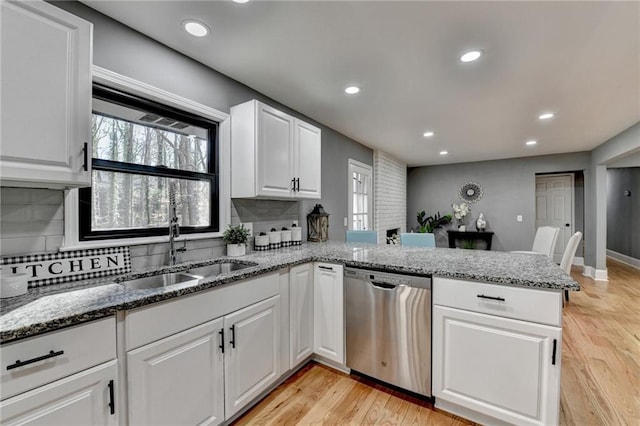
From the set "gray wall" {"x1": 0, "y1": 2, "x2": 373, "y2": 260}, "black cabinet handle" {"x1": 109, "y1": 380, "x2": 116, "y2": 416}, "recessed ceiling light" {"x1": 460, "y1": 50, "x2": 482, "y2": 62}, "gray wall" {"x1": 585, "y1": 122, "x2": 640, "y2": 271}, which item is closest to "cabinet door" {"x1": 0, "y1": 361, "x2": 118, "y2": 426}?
"black cabinet handle" {"x1": 109, "y1": 380, "x2": 116, "y2": 416}

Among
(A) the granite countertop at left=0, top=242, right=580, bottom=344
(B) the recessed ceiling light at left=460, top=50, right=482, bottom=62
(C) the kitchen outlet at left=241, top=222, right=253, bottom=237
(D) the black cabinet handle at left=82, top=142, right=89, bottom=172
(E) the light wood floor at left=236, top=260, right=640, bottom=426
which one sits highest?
(B) the recessed ceiling light at left=460, top=50, right=482, bottom=62

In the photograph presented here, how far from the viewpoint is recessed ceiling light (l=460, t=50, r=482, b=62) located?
206 cm

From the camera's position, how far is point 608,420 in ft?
5.67

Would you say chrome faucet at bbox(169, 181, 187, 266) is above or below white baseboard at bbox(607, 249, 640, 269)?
above

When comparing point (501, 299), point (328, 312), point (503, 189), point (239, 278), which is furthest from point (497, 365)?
point (503, 189)

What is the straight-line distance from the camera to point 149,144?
1957 millimetres

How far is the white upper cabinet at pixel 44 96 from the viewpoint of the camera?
3.67 ft

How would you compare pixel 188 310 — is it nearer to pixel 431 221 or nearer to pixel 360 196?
pixel 360 196

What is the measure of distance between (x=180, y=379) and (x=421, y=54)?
2.56 m

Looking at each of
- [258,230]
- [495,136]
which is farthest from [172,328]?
[495,136]

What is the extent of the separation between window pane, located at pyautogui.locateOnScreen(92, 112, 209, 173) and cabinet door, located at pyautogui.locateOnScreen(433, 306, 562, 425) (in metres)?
2.08

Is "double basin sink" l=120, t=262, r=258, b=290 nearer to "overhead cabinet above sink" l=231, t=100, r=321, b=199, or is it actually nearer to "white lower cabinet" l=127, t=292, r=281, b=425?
"white lower cabinet" l=127, t=292, r=281, b=425

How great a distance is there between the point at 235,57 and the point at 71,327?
77.2 inches

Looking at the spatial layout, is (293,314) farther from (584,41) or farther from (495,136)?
(495,136)
